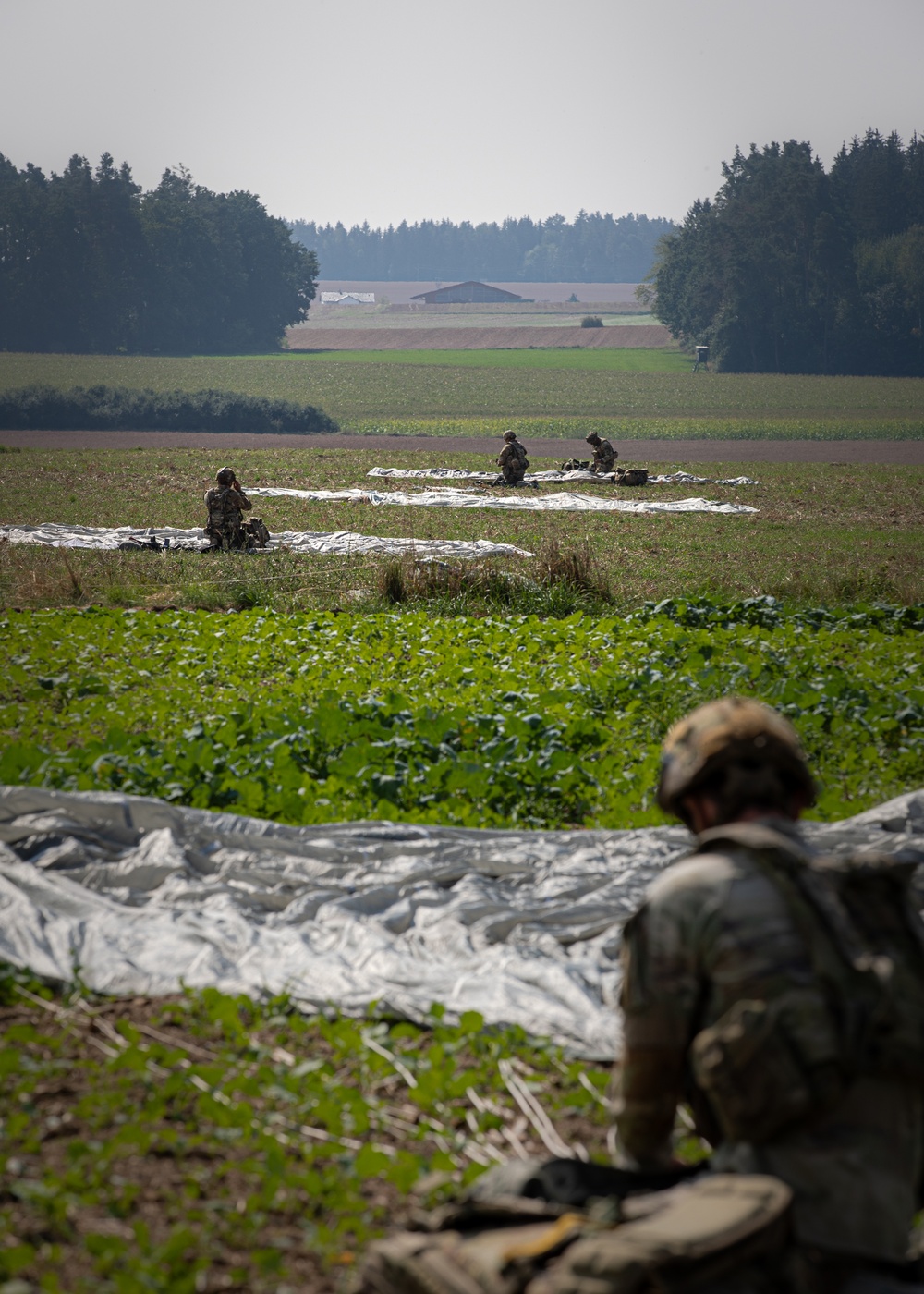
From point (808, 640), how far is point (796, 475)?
20198 millimetres

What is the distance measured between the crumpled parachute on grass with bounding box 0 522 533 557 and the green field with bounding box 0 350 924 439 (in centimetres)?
2923

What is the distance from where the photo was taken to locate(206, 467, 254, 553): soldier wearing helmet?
57.5ft

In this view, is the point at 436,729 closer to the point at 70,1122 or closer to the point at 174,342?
the point at 70,1122

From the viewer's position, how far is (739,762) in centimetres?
276

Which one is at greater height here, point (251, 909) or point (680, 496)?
point (680, 496)

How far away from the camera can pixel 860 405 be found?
6138 cm

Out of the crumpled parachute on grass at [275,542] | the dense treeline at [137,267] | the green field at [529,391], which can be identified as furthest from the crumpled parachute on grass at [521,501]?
the dense treeline at [137,267]

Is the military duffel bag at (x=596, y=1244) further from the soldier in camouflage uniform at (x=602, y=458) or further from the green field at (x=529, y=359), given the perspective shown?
the green field at (x=529, y=359)

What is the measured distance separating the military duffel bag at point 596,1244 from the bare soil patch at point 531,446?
33165 mm

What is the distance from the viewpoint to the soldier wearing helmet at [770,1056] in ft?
7.92

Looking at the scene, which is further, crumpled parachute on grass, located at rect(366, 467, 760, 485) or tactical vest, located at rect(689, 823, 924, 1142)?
crumpled parachute on grass, located at rect(366, 467, 760, 485)

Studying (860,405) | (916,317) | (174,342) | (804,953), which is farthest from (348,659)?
(174,342)

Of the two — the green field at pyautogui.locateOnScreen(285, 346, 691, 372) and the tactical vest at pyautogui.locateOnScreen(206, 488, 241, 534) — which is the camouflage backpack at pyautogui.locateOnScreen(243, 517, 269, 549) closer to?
the tactical vest at pyautogui.locateOnScreen(206, 488, 241, 534)

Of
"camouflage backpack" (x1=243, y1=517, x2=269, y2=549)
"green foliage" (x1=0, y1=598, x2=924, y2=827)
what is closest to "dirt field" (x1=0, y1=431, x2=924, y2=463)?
"camouflage backpack" (x1=243, y1=517, x2=269, y2=549)
